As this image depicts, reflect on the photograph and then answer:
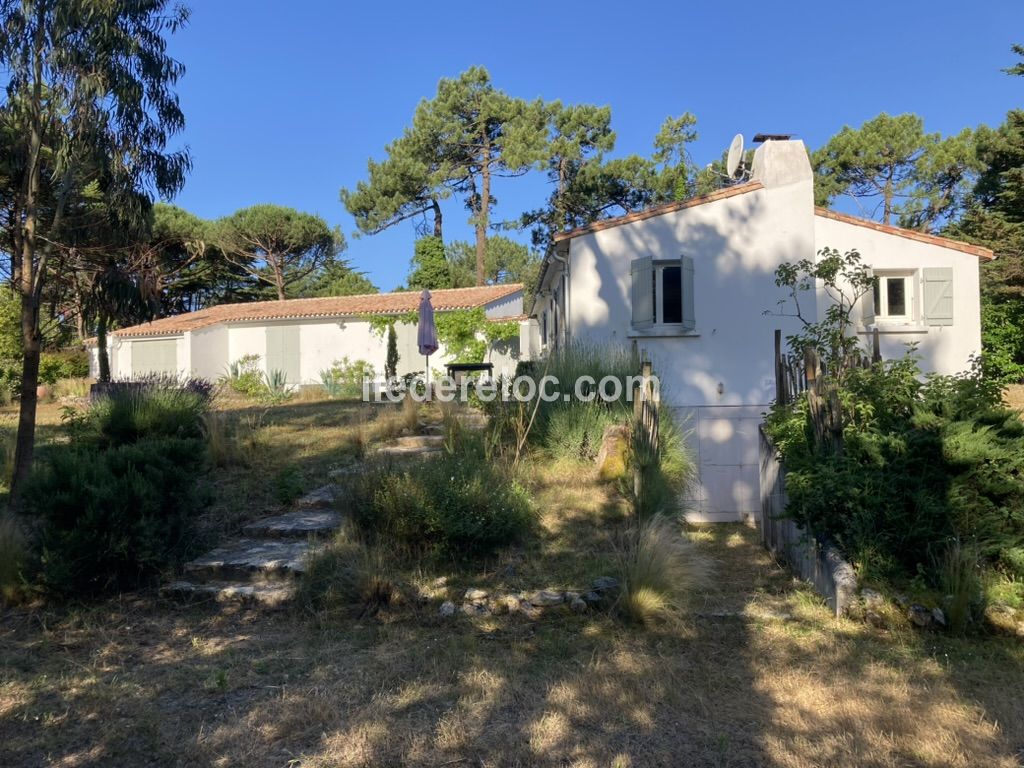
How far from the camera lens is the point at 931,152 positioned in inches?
1014

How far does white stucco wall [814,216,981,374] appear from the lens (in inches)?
512

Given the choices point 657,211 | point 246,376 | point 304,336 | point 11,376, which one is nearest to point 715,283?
point 657,211

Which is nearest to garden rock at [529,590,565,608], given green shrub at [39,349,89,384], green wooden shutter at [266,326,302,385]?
green wooden shutter at [266,326,302,385]

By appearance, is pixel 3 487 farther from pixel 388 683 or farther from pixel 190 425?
pixel 388 683

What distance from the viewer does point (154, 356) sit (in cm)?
2395

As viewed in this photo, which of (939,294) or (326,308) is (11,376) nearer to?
(326,308)

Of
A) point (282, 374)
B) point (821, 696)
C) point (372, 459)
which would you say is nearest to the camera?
point (821, 696)

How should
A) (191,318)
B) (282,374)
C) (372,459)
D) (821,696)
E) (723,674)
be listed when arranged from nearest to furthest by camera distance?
(821,696), (723,674), (372,459), (282,374), (191,318)

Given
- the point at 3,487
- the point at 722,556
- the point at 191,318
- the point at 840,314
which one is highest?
the point at 191,318

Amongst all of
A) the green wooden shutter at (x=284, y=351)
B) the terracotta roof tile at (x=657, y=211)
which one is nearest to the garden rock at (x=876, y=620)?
the terracotta roof tile at (x=657, y=211)

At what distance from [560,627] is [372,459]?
2789 mm

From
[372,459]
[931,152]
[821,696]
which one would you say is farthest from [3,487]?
[931,152]

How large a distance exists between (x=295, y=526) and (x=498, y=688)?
2991mm

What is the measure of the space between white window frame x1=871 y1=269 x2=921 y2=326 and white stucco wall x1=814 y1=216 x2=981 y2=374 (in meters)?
0.04
